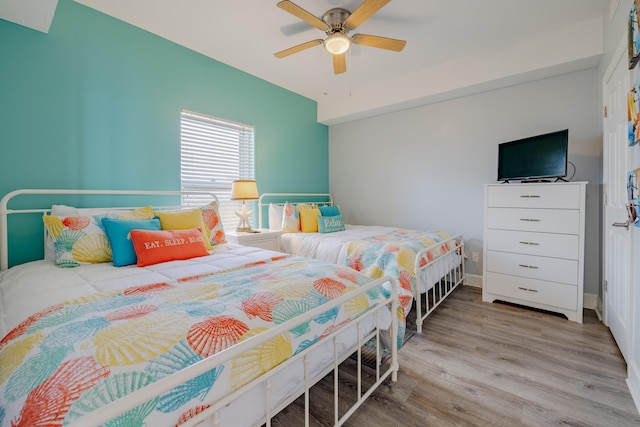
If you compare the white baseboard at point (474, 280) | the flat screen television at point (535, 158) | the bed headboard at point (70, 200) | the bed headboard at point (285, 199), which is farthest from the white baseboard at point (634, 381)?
the bed headboard at point (70, 200)

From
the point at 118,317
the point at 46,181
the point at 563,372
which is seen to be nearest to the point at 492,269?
the point at 563,372

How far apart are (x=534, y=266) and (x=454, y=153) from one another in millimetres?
1521

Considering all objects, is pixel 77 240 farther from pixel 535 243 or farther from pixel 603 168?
pixel 603 168

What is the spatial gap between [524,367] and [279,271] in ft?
5.42

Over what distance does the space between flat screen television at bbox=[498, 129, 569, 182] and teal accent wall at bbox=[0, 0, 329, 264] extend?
2943 millimetres

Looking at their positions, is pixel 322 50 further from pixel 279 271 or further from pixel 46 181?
pixel 46 181

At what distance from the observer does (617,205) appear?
1.91m

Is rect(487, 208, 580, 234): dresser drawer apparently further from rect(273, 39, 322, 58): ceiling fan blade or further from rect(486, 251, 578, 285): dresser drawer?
rect(273, 39, 322, 58): ceiling fan blade

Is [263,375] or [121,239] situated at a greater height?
[121,239]

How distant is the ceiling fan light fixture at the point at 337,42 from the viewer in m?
2.18

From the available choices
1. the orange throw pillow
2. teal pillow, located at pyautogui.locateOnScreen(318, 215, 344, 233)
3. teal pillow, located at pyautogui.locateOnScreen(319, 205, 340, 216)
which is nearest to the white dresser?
teal pillow, located at pyautogui.locateOnScreen(318, 215, 344, 233)

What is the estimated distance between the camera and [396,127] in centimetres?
389

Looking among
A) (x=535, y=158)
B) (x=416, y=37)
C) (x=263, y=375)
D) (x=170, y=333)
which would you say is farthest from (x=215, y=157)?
(x=535, y=158)

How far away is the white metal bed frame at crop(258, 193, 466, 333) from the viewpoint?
2201 mm
